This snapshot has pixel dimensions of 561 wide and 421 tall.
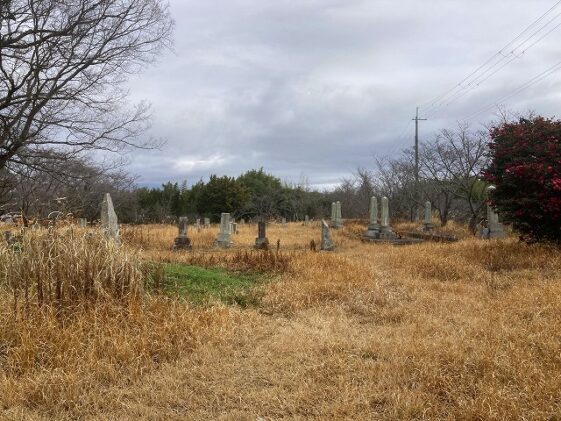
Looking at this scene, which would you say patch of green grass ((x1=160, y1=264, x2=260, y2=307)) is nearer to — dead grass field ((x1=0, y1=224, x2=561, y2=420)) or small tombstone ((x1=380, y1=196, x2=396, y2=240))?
dead grass field ((x1=0, y1=224, x2=561, y2=420))

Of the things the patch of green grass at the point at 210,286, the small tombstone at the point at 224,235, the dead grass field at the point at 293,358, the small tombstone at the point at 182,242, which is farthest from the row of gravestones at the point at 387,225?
the dead grass field at the point at 293,358

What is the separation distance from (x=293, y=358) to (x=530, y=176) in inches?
362

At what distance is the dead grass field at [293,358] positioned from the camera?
11.5 feet

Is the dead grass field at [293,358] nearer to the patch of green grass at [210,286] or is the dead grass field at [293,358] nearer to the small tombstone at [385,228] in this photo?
the patch of green grass at [210,286]

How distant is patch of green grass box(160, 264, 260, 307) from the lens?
22.6 feet

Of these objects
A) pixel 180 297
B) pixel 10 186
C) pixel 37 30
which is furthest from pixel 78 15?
pixel 180 297

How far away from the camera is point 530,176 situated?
442 inches

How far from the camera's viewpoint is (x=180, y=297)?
645cm

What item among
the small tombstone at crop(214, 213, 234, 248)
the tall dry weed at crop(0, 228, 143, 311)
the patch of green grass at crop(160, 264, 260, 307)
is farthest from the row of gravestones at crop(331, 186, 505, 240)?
the tall dry weed at crop(0, 228, 143, 311)

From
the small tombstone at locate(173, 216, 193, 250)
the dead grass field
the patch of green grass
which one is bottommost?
the dead grass field

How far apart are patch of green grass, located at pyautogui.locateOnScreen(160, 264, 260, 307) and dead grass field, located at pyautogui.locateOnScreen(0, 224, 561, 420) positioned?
0.46 m

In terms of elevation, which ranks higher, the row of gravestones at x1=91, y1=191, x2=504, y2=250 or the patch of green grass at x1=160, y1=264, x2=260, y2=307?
the row of gravestones at x1=91, y1=191, x2=504, y2=250

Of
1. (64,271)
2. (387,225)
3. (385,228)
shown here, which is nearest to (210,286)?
(64,271)

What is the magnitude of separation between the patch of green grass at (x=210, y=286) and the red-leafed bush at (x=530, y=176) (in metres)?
6.93
